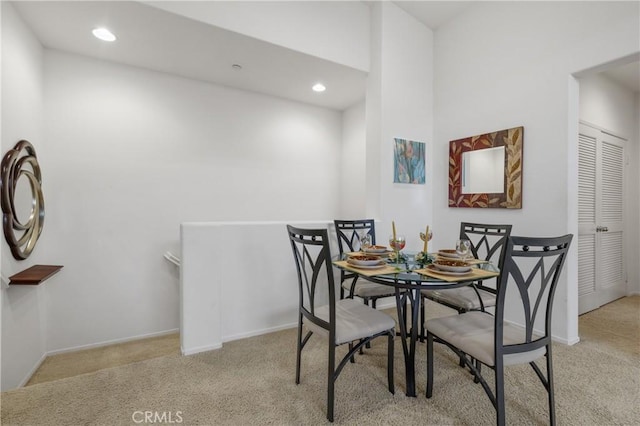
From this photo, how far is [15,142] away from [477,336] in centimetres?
364

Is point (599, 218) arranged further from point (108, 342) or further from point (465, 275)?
point (108, 342)

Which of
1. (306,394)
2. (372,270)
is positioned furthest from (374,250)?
(306,394)

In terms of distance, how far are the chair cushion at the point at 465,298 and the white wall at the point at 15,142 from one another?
10.6 feet

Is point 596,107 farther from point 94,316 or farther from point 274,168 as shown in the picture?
point 94,316

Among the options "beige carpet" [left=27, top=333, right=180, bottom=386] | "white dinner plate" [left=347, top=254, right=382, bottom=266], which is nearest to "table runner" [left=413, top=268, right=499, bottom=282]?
"white dinner plate" [left=347, top=254, right=382, bottom=266]

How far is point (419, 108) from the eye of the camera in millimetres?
3641

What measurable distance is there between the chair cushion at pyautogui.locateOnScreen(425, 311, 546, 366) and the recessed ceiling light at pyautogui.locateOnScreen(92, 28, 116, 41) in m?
3.63

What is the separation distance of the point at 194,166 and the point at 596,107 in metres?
4.89

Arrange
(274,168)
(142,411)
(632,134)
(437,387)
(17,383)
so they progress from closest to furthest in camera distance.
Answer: (142,411) → (437,387) → (17,383) → (632,134) → (274,168)

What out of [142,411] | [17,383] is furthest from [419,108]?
[17,383]

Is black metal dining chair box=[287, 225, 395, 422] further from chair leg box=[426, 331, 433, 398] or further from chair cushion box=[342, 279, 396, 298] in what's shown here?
chair cushion box=[342, 279, 396, 298]

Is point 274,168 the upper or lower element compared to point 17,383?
upper

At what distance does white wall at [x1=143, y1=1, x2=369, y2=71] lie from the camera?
8.53ft

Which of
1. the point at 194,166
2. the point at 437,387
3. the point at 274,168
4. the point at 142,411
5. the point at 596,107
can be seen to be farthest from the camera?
the point at 274,168
